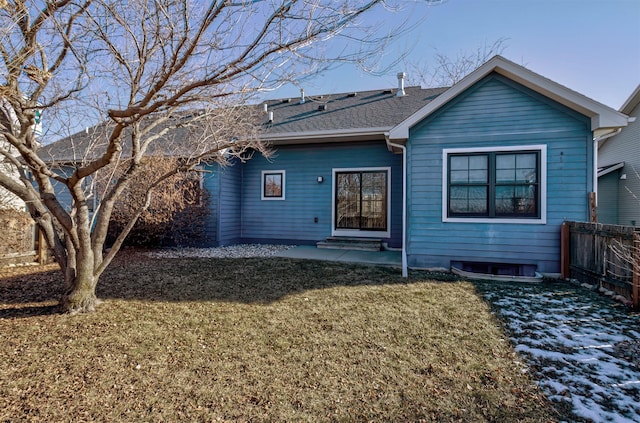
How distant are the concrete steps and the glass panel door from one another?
0.46m

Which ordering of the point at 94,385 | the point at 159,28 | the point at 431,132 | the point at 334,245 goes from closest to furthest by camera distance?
1. the point at 94,385
2. the point at 159,28
3. the point at 431,132
4. the point at 334,245

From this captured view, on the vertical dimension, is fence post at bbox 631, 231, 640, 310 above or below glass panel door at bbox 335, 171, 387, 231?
below

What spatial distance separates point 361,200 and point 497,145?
4075mm

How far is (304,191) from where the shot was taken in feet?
32.7

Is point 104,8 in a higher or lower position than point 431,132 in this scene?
higher

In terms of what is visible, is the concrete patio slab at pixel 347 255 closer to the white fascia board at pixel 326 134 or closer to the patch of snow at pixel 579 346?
the patch of snow at pixel 579 346

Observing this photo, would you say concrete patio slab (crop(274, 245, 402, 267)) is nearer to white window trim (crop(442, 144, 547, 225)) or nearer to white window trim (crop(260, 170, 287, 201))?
white window trim (crop(442, 144, 547, 225))

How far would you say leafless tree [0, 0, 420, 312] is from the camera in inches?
112

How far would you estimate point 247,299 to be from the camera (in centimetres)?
455

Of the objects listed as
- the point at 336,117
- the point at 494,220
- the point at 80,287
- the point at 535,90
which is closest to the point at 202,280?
the point at 80,287

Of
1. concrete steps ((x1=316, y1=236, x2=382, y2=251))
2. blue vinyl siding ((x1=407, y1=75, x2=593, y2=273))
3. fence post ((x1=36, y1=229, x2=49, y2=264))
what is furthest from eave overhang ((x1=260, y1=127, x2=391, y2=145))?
fence post ((x1=36, y1=229, x2=49, y2=264))

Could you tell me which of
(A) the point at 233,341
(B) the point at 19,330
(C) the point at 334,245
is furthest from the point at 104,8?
(C) the point at 334,245

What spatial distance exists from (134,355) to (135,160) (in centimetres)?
236

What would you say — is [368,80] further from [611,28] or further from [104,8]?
[611,28]
